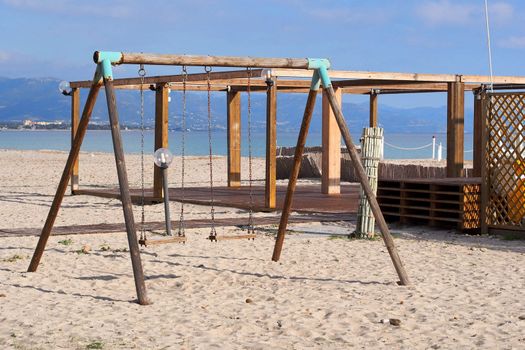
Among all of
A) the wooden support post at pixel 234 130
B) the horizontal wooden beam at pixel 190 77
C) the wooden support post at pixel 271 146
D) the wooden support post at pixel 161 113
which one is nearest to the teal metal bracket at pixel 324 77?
the horizontal wooden beam at pixel 190 77

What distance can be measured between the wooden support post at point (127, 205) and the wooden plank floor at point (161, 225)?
3452 mm

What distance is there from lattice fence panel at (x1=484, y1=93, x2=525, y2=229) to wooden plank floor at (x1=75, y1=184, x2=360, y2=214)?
239 cm

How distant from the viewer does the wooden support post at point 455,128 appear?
1467cm

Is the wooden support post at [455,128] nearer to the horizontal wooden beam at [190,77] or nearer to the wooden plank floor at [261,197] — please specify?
the wooden plank floor at [261,197]

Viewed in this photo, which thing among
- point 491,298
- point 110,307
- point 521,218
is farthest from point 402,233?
point 110,307

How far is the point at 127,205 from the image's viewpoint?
6875 millimetres

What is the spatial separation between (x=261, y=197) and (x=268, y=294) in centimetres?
786

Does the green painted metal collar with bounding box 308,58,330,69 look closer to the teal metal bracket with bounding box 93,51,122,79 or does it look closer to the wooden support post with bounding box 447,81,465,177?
the teal metal bracket with bounding box 93,51,122,79

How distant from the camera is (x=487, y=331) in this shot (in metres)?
5.81

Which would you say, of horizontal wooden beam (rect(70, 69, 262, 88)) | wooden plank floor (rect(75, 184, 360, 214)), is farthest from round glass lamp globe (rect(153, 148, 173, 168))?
wooden plank floor (rect(75, 184, 360, 214))

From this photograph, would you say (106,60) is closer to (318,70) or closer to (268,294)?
(318,70)

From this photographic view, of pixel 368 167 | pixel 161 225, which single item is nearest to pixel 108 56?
pixel 368 167

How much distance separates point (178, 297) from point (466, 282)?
2.25 meters

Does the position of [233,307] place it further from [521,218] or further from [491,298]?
[521,218]
